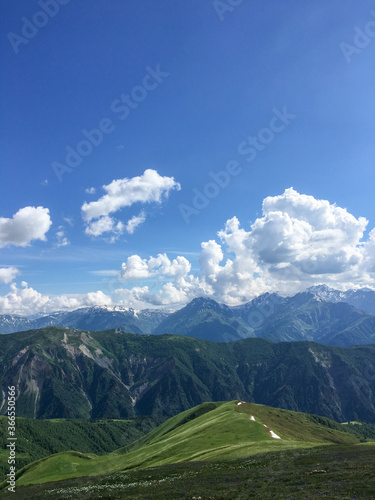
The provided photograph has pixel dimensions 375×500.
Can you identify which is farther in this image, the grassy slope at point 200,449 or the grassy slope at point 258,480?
the grassy slope at point 200,449

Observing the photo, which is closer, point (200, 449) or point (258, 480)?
point (258, 480)

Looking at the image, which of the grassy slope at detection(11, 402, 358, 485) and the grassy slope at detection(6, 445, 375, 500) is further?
the grassy slope at detection(11, 402, 358, 485)

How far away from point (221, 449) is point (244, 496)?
177 feet

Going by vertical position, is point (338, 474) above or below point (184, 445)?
above

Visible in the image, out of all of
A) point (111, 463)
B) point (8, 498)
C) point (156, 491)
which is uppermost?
point (156, 491)

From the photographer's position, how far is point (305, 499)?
36.4 m

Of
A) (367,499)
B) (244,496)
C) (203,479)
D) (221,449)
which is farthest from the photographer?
(221,449)

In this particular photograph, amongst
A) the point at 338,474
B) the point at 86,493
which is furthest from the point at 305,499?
the point at 86,493

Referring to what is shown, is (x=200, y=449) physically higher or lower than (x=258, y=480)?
lower

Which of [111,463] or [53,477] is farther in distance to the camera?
[111,463]

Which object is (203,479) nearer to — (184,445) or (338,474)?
(338,474)

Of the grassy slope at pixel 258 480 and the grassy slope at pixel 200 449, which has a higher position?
the grassy slope at pixel 258 480

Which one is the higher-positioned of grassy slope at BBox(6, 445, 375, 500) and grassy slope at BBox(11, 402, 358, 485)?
grassy slope at BBox(6, 445, 375, 500)

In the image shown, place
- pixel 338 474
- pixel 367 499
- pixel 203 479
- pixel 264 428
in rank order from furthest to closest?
pixel 264 428 → pixel 203 479 → pixel 338 474 → pixel 367 499
